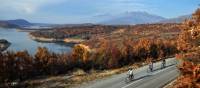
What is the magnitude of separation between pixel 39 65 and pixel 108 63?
1277cm

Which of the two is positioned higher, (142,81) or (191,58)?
(191,58)

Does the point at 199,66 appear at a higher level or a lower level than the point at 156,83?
higher

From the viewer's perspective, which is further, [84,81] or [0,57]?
[0,57]

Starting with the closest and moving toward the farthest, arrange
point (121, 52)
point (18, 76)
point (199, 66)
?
point (199, 66), point (18, 76), point (121, 52)

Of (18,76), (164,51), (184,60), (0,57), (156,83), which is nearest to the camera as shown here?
(184,60)

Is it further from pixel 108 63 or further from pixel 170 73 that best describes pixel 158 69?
pixel 108 63

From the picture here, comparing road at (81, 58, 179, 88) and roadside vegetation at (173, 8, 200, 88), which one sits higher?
roadside vegetation at (173, 8, 200, 88)

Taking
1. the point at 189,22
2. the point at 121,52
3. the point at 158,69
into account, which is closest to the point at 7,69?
the point at 158,69

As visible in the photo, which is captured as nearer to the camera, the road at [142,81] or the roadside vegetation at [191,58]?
the roadside vegetation at [191,58]

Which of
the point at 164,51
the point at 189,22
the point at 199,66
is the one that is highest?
the point at 189,22

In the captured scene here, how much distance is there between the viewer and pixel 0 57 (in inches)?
2180

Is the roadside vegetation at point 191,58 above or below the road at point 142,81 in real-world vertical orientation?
above

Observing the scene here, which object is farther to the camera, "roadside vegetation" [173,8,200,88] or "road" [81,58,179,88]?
"road" [81,58,179,88]

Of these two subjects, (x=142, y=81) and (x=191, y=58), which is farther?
(x=142, y=81)
